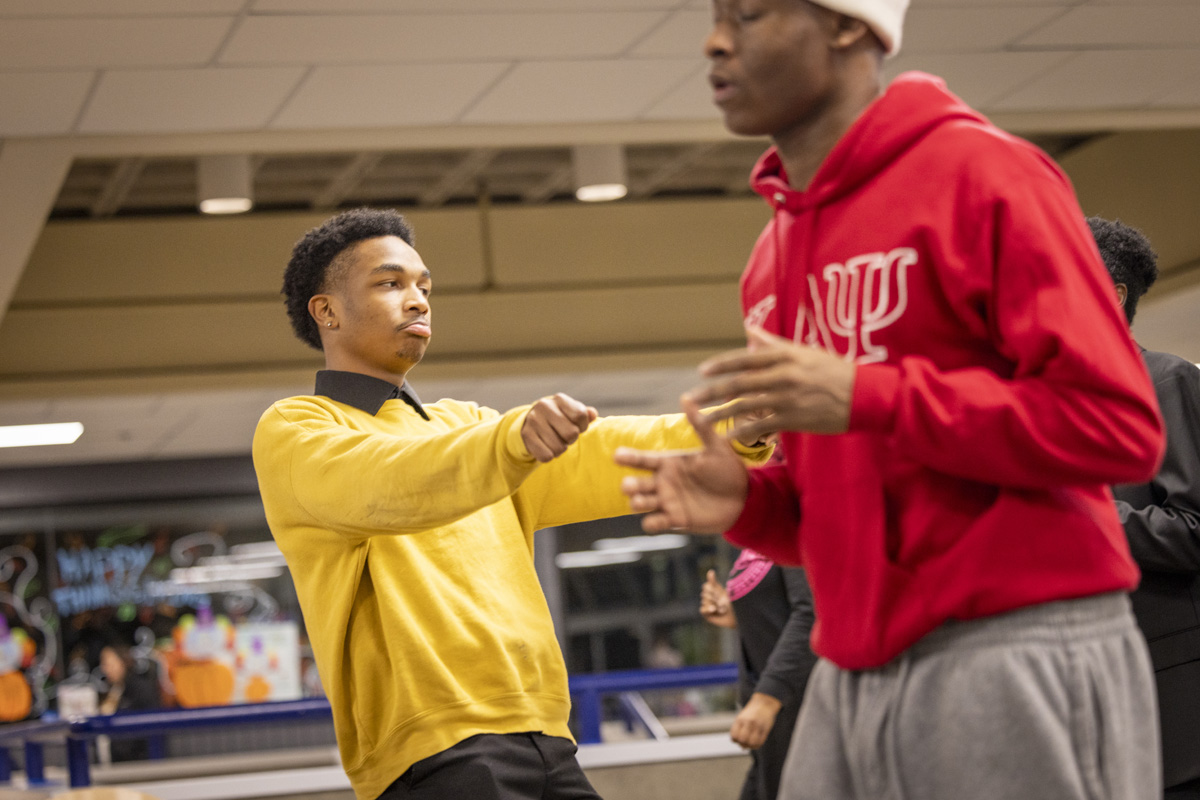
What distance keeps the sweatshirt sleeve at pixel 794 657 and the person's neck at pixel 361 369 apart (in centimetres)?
134

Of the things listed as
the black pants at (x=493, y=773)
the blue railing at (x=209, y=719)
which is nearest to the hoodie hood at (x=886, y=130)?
the black pants at (x=493, y=773)

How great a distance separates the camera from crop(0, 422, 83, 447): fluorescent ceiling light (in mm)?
9977

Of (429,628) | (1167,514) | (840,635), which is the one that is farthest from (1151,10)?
(840,635)

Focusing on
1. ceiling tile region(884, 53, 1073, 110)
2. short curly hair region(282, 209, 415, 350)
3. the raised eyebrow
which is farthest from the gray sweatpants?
ceiling tile region(884, 53, 1073, 110)

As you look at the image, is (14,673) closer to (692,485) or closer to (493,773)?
(493,773)

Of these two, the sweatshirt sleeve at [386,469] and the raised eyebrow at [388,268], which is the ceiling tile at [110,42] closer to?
the raised eyebrow at [388,268]

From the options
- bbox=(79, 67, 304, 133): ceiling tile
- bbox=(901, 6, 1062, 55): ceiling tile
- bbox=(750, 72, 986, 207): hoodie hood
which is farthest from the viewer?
bbox=(901, 6, 1062, 55): ceiling tile

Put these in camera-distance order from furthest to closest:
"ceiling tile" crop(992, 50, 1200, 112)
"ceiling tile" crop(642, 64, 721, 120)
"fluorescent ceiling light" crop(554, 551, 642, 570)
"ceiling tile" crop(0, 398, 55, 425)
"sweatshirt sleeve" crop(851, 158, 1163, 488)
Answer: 1. "fluorescent ceiling light" crop(554, 551, 642, 570)
2. "ceiling tile" crop(0, 398, 55, 425)
3. "ceiling tile" crop(992, 50, 1200, 112)
4. "ceiling tile" crop(642, 64, 721, 120)
5. "sweatshirt sleeve" crop(851, 158, 1163, 488)

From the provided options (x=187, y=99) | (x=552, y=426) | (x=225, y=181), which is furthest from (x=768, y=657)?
(x=225, y=181)

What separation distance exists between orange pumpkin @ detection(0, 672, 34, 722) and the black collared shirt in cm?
1054

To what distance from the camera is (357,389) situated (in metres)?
2.37

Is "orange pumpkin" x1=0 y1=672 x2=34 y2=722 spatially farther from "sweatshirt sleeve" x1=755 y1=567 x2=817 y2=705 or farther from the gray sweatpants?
the gray sweatpants

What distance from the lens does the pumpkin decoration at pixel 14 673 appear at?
453 inches

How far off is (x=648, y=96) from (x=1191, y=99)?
281 centimetres
